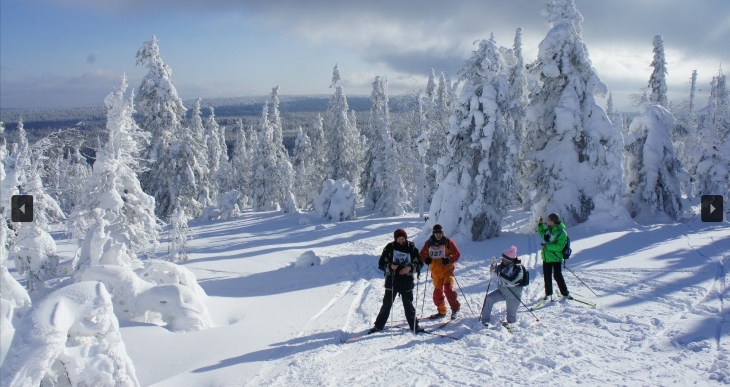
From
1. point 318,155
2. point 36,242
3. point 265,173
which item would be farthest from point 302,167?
point 36,242

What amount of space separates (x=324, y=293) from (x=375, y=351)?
167 inches

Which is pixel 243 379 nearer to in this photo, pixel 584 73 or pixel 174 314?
pixel 174 314

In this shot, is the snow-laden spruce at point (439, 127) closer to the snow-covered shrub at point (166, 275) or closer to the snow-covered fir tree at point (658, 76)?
the snow-covered fir tree at point (658, 76)

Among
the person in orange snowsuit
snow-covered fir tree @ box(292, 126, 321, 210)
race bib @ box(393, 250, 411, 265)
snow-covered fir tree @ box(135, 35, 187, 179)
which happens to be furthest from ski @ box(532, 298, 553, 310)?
snow-covered fir tree @ box(292, 126, 321, 210)

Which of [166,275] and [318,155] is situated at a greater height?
[318,155]

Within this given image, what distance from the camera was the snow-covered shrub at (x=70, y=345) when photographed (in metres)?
4.25

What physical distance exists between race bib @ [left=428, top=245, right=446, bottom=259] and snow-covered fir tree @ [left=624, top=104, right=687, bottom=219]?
1750 centimetres

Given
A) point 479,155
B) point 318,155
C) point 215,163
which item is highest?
point 215,163

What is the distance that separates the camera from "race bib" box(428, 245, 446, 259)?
27.7 ft

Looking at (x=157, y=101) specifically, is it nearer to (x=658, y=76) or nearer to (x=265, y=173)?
(x=265, y=173)

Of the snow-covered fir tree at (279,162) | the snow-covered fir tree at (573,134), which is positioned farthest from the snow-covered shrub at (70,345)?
the snow-covered fir tree at (279,162)

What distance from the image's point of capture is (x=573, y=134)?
18.8 meters

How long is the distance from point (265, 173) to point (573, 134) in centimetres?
3348

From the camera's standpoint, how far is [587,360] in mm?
6281
